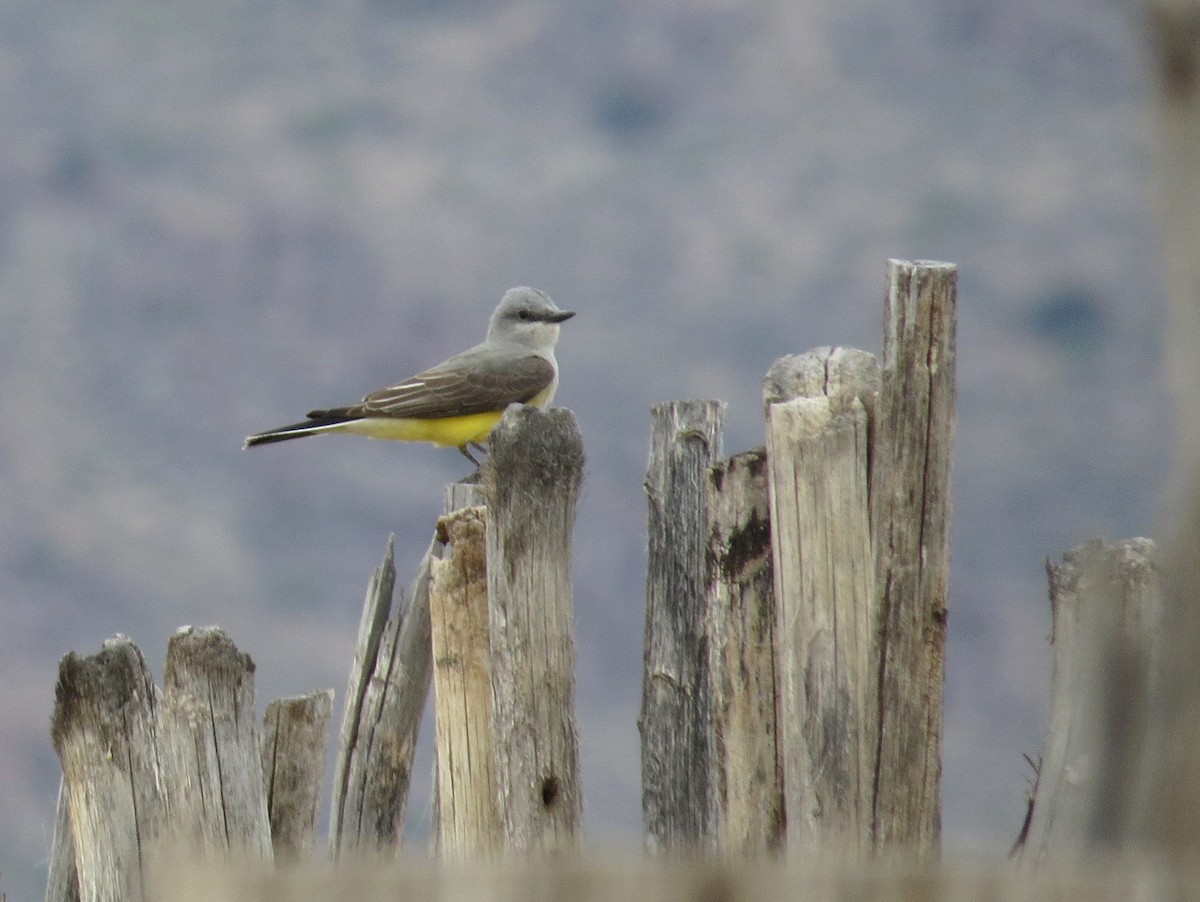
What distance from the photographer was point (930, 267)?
4461mm

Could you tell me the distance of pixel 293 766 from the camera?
18.2 ft

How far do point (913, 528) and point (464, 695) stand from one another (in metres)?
1.73

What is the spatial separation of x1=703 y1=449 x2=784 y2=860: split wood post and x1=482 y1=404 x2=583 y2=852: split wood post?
1.59 feet

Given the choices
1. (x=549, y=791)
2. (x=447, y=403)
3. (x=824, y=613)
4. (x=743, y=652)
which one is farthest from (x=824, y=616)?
(x=447, y=403)

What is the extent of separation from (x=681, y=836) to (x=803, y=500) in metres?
1.62

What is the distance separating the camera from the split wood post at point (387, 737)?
5992mm

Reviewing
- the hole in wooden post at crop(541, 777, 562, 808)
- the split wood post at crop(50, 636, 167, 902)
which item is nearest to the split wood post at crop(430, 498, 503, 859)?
the hole in wooden post at crop(541, 777, 562, 808)

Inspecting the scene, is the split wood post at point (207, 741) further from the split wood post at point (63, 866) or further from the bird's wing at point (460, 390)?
the bird's wing at point (460, 390)

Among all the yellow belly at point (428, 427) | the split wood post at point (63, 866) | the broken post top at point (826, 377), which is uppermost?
the yellow belly at point (428, 427)

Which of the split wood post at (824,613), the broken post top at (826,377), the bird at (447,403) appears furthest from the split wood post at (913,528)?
the bird at (447,403)

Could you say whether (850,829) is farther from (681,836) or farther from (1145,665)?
(1145,665)

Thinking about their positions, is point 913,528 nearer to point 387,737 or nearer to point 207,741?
point 207,741

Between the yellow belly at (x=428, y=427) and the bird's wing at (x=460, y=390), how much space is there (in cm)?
6

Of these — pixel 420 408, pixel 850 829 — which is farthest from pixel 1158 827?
pixel 420 408
